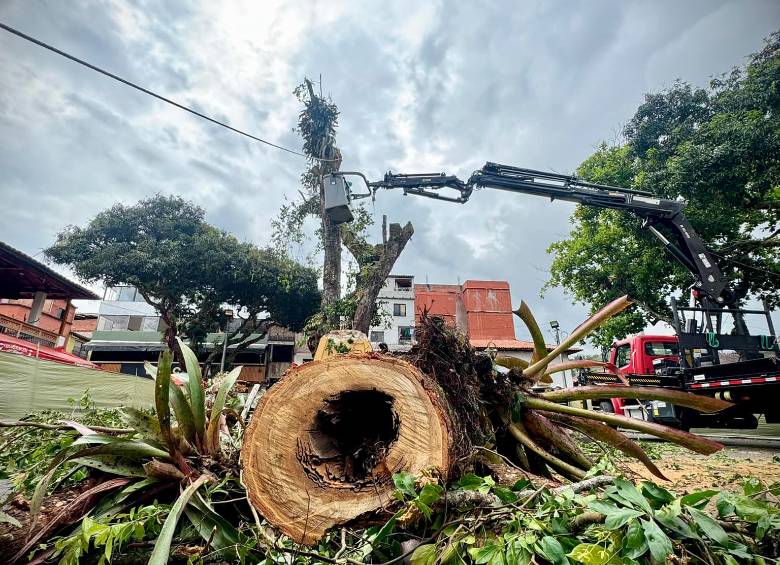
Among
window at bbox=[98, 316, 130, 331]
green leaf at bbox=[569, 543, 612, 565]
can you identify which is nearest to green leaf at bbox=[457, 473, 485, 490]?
green leaf at bbox=[569, 543, 612, 565]

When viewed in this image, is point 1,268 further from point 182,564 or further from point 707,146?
point 707,146

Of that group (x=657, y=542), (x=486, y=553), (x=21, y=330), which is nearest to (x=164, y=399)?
(x=486, y=553)

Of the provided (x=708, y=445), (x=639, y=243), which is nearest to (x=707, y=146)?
(x=639, y=243)

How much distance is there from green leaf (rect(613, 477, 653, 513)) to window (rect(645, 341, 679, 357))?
10995 millimetres

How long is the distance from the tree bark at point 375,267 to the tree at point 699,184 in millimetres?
8102

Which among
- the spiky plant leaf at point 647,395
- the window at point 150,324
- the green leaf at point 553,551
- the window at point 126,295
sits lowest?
the green leaf at point 553,551

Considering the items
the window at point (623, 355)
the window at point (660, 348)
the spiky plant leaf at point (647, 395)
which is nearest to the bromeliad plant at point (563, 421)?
the spiky plant leaf at point (647, 395)

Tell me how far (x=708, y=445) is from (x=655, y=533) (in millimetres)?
1110

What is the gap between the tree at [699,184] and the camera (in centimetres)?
1088

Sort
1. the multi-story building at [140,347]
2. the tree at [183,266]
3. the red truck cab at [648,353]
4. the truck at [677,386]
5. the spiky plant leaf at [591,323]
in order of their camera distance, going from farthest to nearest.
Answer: the multi-story building at [140,347] < the tree at [183,266] < the red truck cab at [648,353] < the truck at [677,386] < the spiky plant leaf at [591,323]

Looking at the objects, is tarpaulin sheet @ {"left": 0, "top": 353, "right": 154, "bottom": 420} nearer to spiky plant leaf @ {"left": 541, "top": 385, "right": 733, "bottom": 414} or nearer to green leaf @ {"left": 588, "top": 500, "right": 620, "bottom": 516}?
spiky plant leaf @ {"left": 541, "top": 385, "right": 733, "bottom": 414}

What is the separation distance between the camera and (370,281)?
10.1 metres

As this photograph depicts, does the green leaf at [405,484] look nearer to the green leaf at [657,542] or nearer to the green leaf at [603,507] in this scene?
the green leaf at [603,507]

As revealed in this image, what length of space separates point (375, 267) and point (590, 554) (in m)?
9.21
